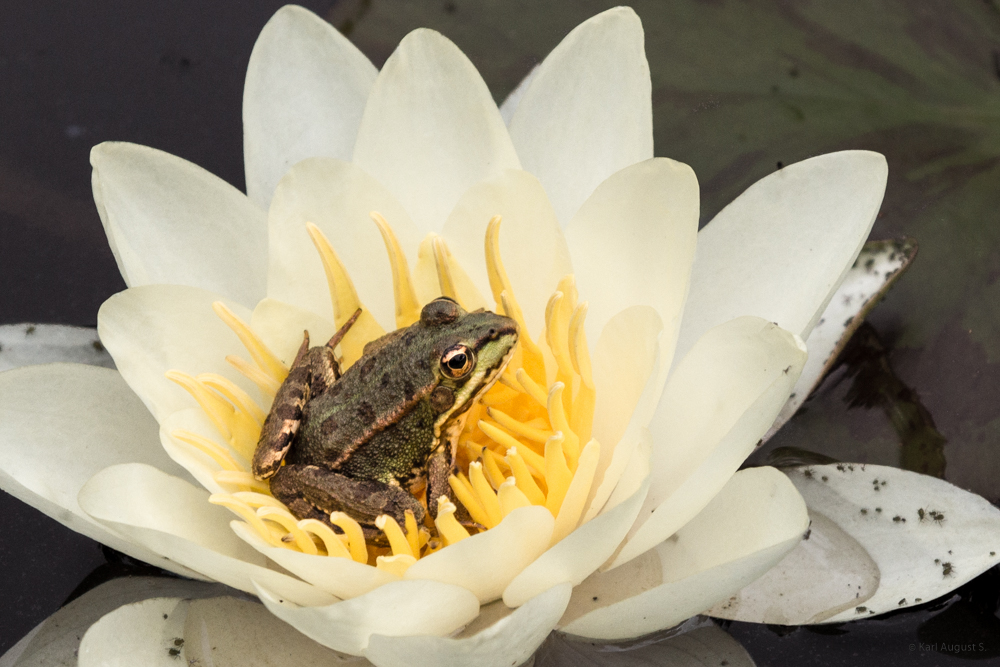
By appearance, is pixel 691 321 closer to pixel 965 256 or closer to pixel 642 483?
pixel 642 483

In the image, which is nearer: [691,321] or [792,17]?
[691,321]

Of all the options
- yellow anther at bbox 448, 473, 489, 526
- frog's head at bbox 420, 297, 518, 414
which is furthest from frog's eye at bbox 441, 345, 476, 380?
yellow anther at bbox 448, 473, 489, 526

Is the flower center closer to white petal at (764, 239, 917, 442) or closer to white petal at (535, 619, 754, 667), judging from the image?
white petal at (535, 619, 754, 667)

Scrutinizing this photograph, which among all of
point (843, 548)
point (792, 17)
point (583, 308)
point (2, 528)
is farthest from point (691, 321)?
point (2, 528)

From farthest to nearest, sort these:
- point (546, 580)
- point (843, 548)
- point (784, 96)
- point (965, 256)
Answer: point (784, 96) < point (965, 256) < point (843, 548) < point (546, 580)

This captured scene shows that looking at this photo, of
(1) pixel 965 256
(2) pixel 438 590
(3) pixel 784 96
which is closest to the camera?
(2) pixel 438 590

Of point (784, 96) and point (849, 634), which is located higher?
point (784, 96)

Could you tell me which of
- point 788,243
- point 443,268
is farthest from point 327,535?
point 788,243
